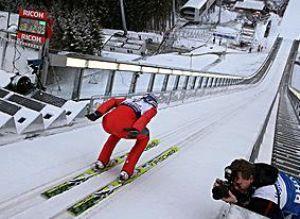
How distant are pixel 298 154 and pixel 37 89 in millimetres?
5479

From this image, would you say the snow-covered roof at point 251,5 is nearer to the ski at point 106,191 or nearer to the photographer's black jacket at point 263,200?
the ski at point 106,191

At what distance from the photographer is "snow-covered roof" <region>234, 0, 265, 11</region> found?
274 feet

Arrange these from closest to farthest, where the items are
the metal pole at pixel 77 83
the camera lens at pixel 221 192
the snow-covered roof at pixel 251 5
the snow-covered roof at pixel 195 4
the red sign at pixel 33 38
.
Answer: the camera lens at pixel 221 192 < the metal pole at pixel 77 83 < the red sign at pixel 33 38 < the snow-covered roof at pixel 195 4 < the snow-covered roof at pixel 251 5

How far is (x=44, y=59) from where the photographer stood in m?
7.82

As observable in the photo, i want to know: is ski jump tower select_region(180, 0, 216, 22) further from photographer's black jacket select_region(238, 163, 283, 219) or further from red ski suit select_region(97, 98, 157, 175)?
photographer's black jacket select_region(238, 163, 283, 219)

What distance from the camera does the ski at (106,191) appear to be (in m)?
3.70

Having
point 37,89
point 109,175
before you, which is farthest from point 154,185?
point 37,89


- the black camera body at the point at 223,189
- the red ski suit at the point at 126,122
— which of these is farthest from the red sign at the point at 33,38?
the black camera body at the point at 223,189

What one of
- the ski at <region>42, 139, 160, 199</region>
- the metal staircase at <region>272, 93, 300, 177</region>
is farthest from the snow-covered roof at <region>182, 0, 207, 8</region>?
the ski at <region>42, 139, 160, 199</region>

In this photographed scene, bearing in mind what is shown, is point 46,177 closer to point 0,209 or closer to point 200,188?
point 0,209

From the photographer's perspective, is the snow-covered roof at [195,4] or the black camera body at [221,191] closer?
the black camera body at [221,191]

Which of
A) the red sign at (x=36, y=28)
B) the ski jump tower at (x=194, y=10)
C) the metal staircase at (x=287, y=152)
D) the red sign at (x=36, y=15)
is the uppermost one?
the ski jump tower at (x=194, y=10)

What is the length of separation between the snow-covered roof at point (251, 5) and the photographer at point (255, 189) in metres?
84.6

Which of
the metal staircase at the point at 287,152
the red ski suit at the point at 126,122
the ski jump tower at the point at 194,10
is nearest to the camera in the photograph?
the red ski suit at the point at 126,122
